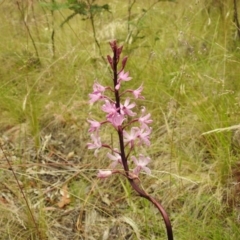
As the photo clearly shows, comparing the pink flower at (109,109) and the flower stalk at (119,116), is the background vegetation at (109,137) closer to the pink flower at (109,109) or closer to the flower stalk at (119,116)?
the flower stalk at (119,116)

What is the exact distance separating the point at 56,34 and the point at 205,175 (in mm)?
2144

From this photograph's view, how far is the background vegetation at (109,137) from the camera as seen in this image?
6.18ft

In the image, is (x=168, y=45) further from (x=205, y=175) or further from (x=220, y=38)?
(x=205, y=175)

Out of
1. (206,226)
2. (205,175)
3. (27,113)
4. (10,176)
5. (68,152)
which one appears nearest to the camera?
(206,226)

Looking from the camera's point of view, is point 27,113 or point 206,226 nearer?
point 206,226

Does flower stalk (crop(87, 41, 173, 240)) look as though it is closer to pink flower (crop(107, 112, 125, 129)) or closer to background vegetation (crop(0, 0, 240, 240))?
pink flower (crop(107, 112, 125, 129))

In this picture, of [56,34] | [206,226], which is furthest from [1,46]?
[206,226]

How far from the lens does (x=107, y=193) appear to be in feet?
6.97

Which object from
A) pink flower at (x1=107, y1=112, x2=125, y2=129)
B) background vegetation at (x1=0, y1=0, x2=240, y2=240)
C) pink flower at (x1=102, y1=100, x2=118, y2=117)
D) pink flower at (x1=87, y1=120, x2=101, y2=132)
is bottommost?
background vegetation at (x1=0, y1=0, x2=240, y2=240)

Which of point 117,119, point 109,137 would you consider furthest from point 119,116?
point 109,137

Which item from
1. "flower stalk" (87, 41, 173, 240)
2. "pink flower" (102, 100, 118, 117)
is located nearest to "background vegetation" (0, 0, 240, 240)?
"flower stalk" (87, 41, 173, 240)

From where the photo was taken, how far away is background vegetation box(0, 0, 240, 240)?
6.18 ft

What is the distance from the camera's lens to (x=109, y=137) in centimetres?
242

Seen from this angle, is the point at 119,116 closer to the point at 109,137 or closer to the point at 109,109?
the point at 109,109
